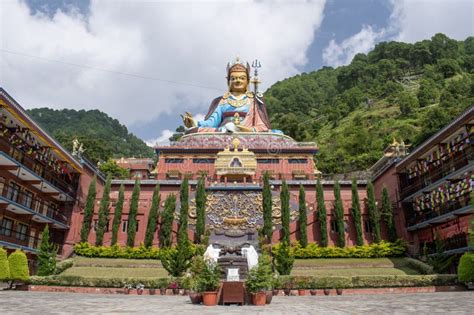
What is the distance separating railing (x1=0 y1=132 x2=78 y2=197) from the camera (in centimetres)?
2171

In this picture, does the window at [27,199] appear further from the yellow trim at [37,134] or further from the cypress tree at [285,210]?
the cypress tree at [285,210]

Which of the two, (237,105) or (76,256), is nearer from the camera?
(76,256)

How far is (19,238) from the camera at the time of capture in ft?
78.9

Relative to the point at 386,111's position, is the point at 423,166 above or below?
below

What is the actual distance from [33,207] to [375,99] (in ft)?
219

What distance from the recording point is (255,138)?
3572cm

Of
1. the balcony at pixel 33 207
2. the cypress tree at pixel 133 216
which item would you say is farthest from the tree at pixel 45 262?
the cypress tree at pixel 133 216

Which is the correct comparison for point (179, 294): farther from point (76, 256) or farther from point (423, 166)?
point (423, 166)

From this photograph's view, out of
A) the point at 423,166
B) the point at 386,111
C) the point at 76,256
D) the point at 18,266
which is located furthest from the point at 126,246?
the point at 386,111

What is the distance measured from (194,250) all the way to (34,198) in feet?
37.4

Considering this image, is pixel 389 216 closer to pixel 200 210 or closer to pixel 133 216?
pixel 200 210

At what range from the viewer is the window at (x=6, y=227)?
22.2m

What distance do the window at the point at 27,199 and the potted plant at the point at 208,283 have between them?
662 inches

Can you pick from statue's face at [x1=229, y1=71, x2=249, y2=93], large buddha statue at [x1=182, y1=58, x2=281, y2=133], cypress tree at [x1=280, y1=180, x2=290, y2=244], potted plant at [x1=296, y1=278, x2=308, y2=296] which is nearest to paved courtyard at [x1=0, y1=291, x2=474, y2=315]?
potted plant at [x1=296, y1=278, x2=308, y2=296]
